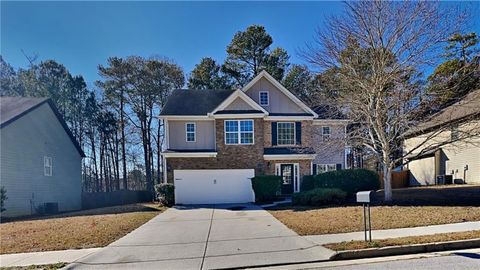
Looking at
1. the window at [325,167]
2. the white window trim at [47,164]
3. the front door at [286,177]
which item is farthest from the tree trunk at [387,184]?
the white window trim at [47,164]

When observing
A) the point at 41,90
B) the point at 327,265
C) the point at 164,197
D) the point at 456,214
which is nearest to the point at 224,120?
the point at 164,197

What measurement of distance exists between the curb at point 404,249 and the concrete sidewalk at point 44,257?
18.4 feet

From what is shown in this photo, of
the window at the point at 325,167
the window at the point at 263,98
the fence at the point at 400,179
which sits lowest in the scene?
the fence at the point at 400,179

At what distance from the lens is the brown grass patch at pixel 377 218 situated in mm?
9125

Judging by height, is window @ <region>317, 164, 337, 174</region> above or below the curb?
above

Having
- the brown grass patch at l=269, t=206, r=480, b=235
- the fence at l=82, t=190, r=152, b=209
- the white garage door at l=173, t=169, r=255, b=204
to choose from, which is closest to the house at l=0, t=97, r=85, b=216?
the fence at l=82, t=190, r=152, b=209

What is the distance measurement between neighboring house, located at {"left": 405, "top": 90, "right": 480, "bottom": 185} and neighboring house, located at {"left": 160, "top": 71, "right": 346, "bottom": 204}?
4.69 meters

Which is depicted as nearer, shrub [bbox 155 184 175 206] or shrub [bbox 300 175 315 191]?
shrub [bbox 155 184 175 206]

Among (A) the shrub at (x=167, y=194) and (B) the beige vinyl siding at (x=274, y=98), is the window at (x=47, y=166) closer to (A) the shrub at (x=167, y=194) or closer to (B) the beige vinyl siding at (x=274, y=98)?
(A) the shrub at (x=167, y=194)

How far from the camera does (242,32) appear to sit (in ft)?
113

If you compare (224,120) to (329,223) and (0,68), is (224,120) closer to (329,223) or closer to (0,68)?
(329,223)

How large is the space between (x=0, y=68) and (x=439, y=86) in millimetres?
38319

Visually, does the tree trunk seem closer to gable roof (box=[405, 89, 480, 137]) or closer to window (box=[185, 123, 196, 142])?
gable roof (box=[405, 89, 480, 137])

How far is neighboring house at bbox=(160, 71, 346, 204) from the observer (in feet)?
62.9
